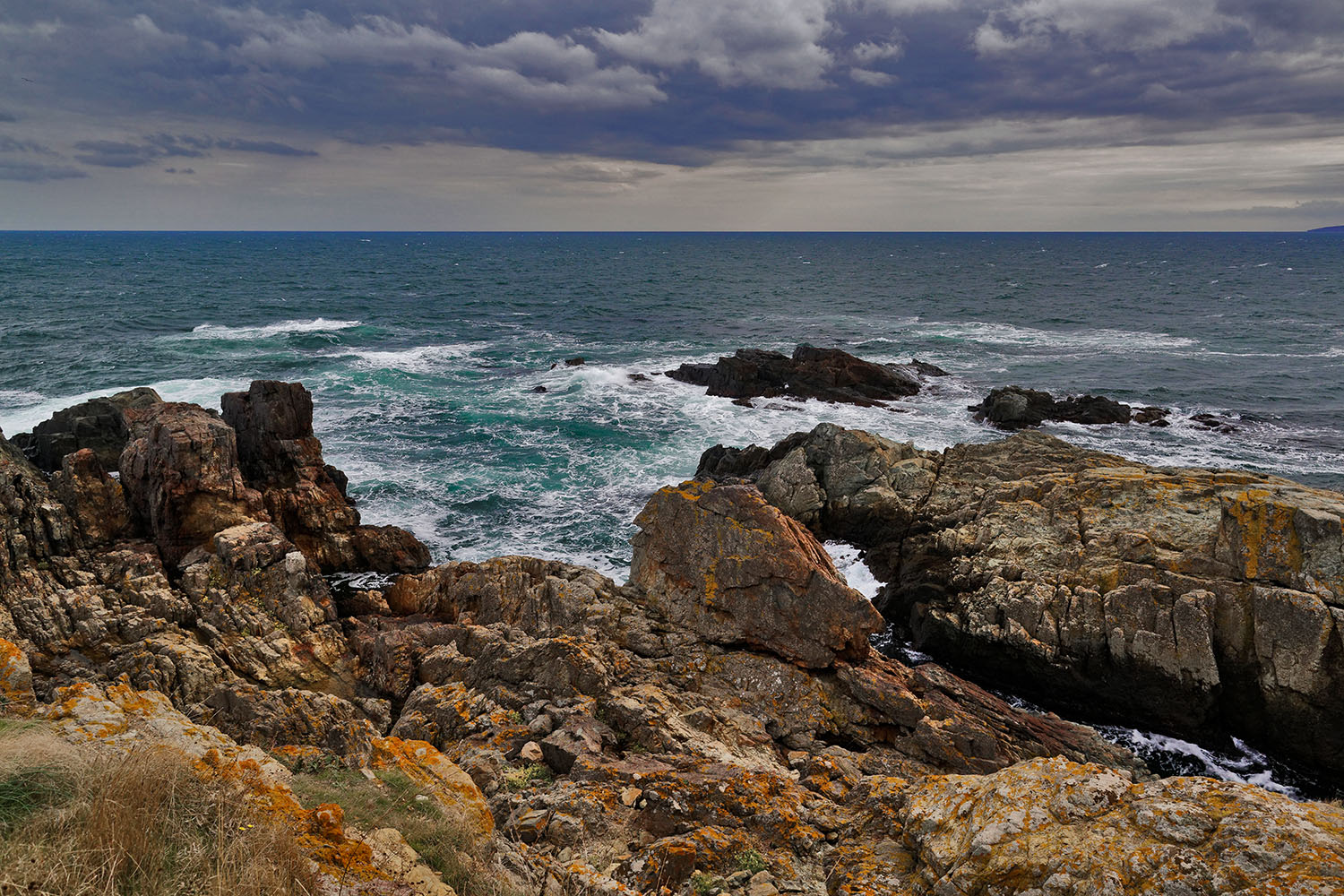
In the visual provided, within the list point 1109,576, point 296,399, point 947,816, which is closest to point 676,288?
point 296,399

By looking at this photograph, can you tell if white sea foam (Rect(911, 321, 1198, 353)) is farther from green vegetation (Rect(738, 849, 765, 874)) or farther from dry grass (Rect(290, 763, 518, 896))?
dry grass (Rect(290, 763, 518, 896))

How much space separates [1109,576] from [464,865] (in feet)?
49.9

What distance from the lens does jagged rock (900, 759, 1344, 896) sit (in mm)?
5160

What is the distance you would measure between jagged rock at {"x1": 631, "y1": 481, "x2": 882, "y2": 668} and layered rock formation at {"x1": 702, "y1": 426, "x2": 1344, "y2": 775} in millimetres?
5082

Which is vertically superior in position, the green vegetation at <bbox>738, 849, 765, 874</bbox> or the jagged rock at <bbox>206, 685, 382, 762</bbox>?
the green vegetation at <bbox>738, 849, 765, 874</bbox>

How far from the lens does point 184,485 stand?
16.9 metres

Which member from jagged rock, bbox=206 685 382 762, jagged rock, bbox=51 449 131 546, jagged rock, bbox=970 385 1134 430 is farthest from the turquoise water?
jagged rock, bbox=206 685 382 762

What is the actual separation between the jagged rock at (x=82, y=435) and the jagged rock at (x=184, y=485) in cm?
578

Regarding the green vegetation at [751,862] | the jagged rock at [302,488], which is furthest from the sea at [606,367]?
the green vegetation at [751,862]

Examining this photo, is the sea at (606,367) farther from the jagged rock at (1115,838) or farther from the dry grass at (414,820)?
the dry grass at (414,820)

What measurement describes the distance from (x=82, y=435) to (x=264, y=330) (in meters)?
41.0

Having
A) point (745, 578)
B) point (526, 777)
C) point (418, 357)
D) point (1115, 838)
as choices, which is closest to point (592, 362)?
point (418, 357)

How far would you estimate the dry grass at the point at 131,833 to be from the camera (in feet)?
13.4

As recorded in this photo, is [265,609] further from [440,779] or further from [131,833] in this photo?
[131,833]
